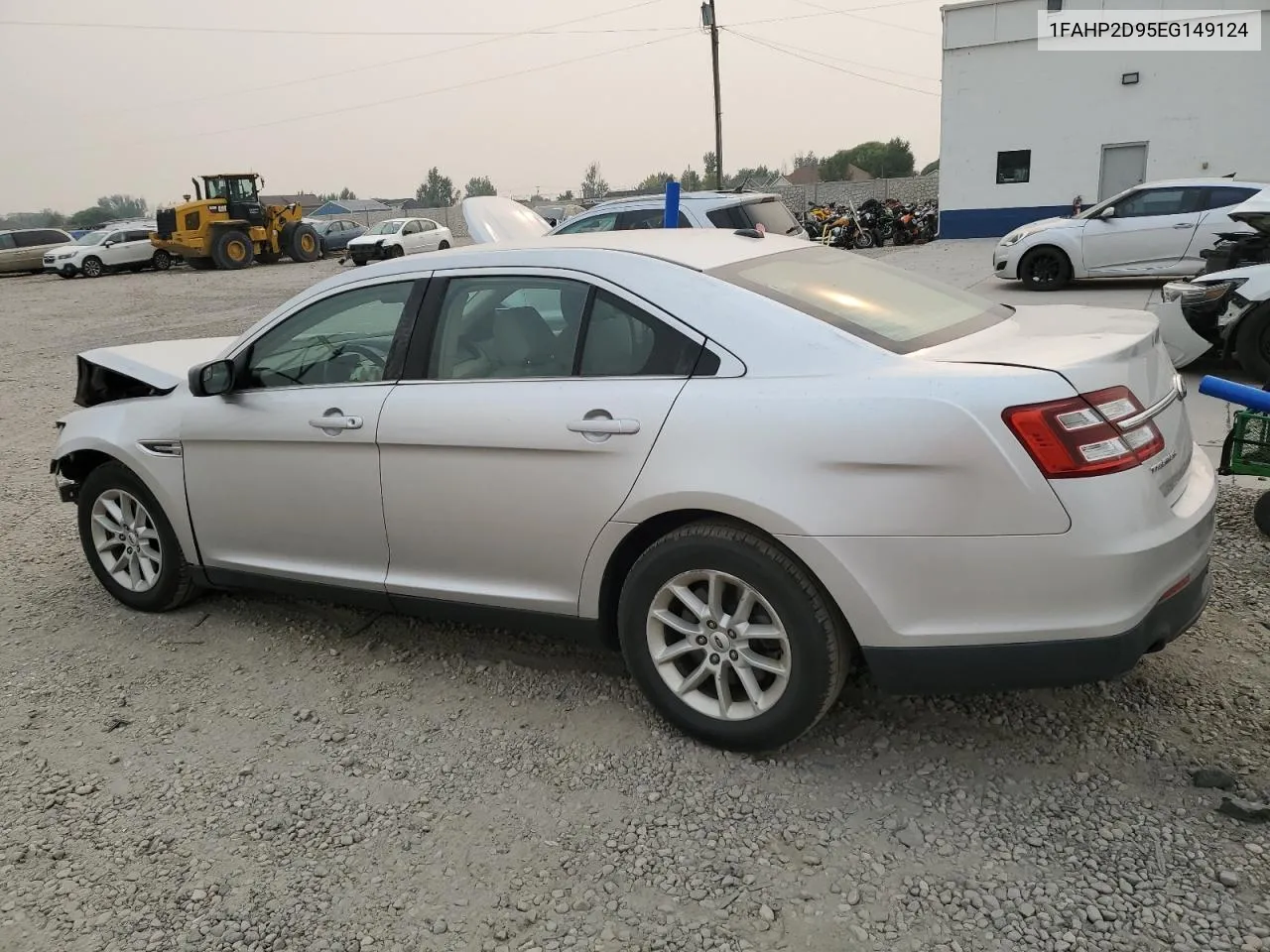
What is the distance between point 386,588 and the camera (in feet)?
11.8

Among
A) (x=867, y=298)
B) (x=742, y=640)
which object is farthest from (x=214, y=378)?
(x=867, y=298)

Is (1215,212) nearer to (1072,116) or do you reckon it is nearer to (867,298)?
(1072,116)

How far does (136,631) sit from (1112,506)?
388 cm

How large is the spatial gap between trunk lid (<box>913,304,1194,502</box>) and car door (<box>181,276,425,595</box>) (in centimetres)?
196

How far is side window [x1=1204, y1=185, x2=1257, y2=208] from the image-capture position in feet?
41.9

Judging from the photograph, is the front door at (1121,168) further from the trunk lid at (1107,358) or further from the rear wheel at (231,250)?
the rear wheel at (231,250)

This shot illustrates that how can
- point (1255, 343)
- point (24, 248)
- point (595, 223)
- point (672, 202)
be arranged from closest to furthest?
point (672, 202) → point (1255, 343) → point (595, 223) → point (24, 248)

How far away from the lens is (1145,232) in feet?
43.2

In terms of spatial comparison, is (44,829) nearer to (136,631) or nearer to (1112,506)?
(136,631)

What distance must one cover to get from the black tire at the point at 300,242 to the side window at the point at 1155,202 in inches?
985

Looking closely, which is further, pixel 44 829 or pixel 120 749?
pixel 120 749

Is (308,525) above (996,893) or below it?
above

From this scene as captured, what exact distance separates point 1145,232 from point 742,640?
41.9 ft

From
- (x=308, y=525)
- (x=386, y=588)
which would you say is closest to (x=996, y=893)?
(x=386, y=588)
